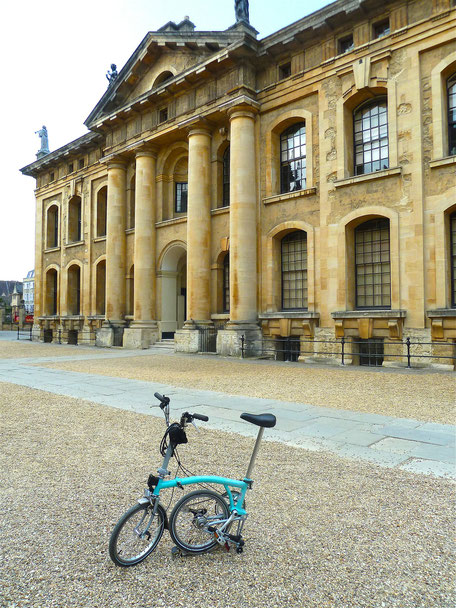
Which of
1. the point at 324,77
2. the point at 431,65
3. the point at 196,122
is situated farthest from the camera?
the point at 196,122

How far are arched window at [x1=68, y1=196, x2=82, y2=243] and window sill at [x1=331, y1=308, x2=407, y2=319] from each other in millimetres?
21519

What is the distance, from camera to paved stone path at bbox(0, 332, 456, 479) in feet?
16.9

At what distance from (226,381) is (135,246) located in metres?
14.5

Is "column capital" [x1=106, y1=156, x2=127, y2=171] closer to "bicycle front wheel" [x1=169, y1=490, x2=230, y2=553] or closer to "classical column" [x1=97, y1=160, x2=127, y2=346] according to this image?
A: "classical column" [x1=97, y1=160, x2=127, y2=346]

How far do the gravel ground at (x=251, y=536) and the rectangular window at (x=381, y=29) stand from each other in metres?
16.1

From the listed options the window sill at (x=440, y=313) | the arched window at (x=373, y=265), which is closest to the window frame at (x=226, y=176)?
the arched window at (x=373, y=265)

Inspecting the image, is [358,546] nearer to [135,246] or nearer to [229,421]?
[229,421]

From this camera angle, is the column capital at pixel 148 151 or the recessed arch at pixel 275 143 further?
the column capital at pixel 148 151

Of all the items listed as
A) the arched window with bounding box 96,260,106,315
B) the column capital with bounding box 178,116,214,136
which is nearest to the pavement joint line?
the column capital with bounding box 178,116,214,136

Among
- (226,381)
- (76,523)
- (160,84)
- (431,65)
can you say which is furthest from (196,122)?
(76,523)

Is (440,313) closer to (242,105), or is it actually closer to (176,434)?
(242,105)

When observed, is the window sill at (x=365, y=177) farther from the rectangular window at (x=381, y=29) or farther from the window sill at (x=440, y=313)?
the rectangular window at (x=381, y=29)

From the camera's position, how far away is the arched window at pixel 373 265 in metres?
16.0

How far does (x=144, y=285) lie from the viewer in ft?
77.0
